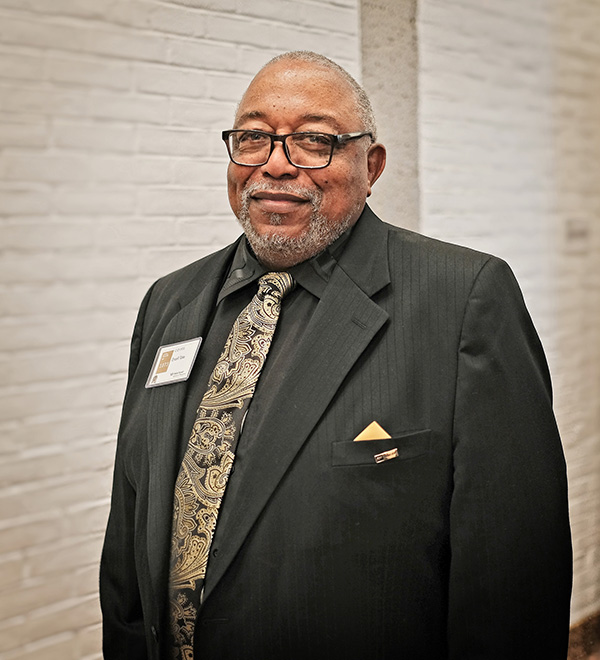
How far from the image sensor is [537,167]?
271 cm

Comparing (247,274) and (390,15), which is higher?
(390,15)

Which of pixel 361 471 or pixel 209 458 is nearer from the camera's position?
pixel 361 471

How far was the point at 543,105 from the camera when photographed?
→ 2.70 metres

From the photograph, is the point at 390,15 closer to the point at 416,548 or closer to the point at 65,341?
the point at 65,341

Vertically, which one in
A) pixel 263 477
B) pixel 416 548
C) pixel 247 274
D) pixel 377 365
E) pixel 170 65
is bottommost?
pixel 416 548

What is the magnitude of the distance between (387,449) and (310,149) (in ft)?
1.84

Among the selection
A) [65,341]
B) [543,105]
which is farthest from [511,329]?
[543,105]

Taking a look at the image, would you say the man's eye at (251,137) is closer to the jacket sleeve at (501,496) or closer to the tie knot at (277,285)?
the tie knot at (277,285)

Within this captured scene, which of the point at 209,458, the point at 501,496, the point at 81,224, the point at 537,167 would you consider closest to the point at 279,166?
the point at 209,458

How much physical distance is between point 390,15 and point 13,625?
2119 mm

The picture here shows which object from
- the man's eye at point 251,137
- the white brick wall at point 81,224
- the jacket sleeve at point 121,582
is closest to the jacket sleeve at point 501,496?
the man's eye at point 251,137

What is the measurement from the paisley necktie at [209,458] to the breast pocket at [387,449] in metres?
0.22

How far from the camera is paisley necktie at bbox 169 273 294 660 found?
50.6 inches

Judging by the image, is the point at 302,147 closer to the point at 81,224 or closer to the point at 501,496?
the point at 501,496
